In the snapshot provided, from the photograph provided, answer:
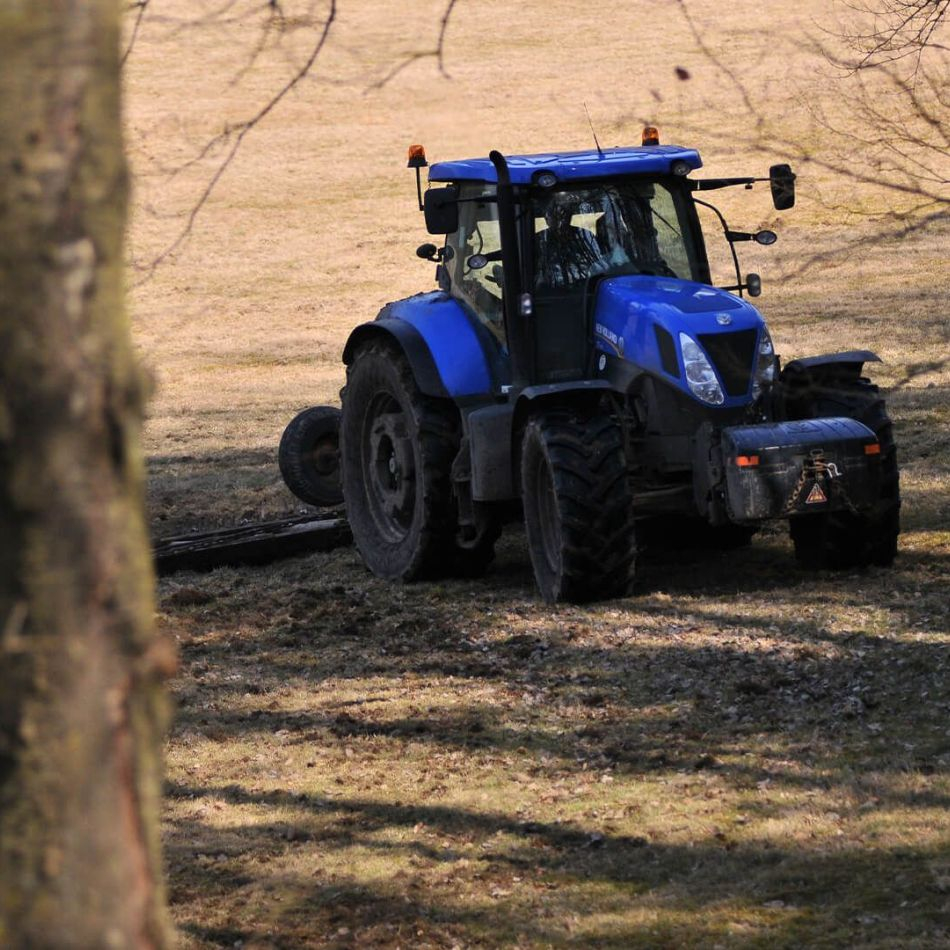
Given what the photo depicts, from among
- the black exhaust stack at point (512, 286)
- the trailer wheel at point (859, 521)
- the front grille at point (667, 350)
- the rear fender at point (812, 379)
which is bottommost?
the trailer wheel at point (859, 521)

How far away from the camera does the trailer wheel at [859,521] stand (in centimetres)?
815

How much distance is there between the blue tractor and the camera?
784cm

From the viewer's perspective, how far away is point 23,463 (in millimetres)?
2045

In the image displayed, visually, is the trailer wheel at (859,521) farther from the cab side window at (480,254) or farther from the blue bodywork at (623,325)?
the cab side window at (480,254)

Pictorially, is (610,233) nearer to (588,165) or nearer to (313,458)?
(588,165)

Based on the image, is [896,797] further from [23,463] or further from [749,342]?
[23,463]

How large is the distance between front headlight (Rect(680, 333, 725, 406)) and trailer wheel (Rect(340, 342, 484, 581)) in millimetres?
1467

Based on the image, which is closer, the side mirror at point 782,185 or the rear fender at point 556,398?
the rear fender at point 556,398

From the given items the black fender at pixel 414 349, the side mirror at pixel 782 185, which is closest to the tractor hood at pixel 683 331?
the side mirror at pixel 782 185

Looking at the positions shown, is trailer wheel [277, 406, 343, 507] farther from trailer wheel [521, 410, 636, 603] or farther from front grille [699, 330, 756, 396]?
front grille [699, 330, 756, 396]

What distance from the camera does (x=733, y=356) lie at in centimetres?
827

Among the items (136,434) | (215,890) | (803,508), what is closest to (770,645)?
(803,508)

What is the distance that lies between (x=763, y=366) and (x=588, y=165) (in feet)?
4.51

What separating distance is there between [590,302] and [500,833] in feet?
12.8
